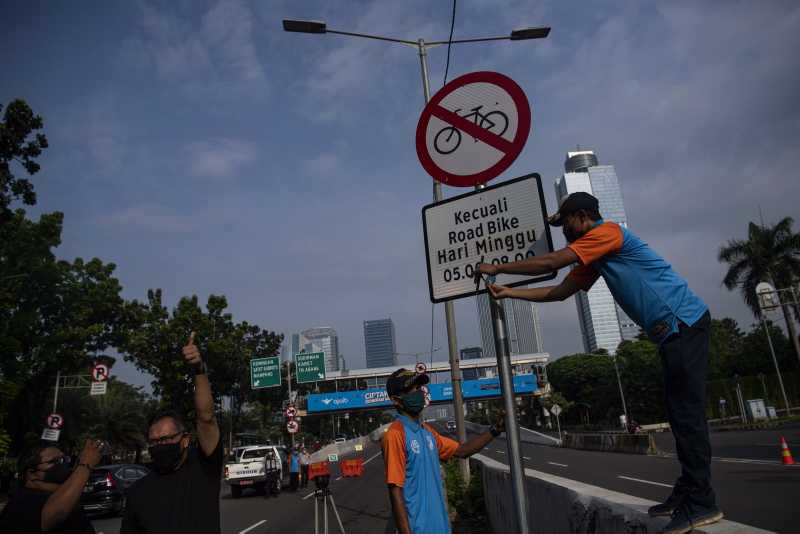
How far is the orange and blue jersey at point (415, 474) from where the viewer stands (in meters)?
3.02

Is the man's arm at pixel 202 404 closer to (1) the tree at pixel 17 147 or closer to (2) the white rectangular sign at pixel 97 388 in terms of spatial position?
(1) the tree at pixel 17 147

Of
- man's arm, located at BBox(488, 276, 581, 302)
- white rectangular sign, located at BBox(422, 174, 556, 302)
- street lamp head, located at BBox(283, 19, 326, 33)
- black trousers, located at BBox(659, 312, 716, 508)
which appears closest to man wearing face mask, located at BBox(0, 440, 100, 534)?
white rectangular sign, located at BBox(422, 174, 556, 302)

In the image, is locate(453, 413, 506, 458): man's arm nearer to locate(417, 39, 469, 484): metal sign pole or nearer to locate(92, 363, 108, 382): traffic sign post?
locate(417, 39, 469, 484): metal sign pole

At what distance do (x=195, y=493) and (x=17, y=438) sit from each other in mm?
40096

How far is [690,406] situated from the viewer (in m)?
2.18

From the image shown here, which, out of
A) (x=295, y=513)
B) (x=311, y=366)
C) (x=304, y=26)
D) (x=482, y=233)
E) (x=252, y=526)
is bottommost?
(x=295, y=513)

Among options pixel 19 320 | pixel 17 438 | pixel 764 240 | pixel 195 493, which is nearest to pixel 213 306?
pixel 19 320

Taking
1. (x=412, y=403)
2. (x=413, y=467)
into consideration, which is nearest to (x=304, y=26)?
(x=412, y=403)

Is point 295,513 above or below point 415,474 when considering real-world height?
below

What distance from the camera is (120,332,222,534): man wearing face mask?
2.95m

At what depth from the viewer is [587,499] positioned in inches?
125

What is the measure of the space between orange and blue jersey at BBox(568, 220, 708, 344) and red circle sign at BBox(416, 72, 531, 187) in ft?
2.73

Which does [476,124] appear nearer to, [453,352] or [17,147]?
[453,352]

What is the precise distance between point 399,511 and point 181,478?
134 cm
